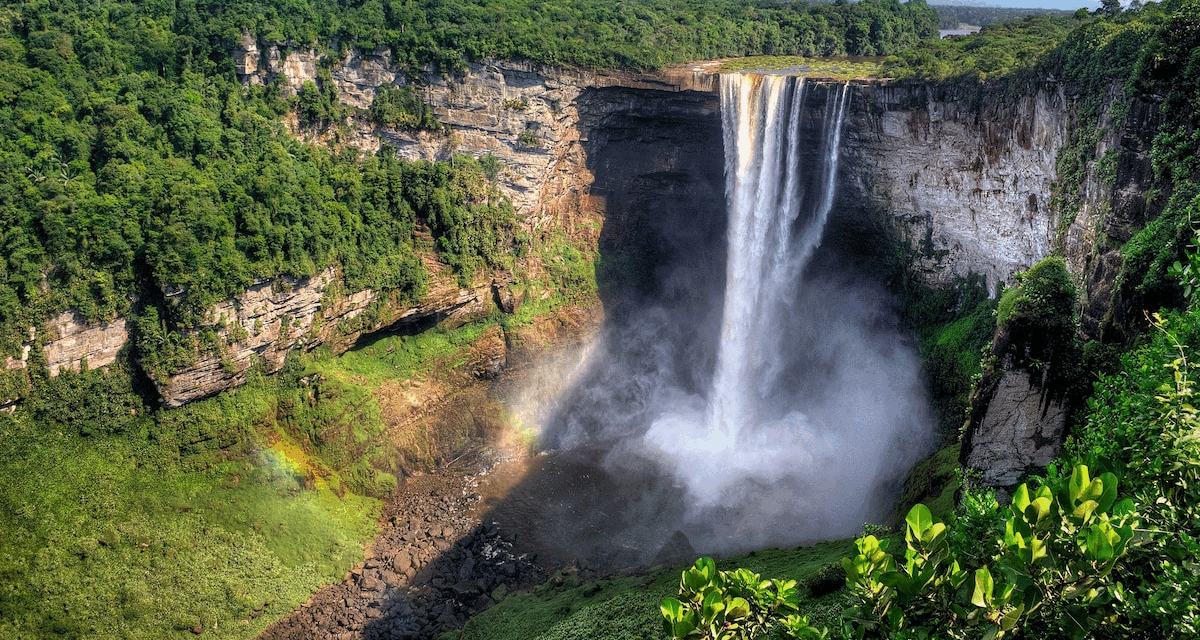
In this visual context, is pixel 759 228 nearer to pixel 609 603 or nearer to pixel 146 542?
pixel 609 603

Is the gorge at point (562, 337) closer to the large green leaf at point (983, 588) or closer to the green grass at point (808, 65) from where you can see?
the green grass at point (808, 65)

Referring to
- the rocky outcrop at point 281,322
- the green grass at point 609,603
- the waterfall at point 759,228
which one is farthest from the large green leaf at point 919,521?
the waterfall at point 759,228

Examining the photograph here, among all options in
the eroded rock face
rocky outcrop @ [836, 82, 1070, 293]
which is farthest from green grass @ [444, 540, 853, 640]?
rocky outcrop @ [836, 82, 1070, 293]

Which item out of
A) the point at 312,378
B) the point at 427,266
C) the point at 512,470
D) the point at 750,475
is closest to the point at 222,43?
the point at 427,266

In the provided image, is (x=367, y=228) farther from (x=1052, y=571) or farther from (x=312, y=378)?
(x=1052, y=571)

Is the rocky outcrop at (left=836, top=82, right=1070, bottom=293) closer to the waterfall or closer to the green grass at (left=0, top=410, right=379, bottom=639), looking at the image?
the waterfall
